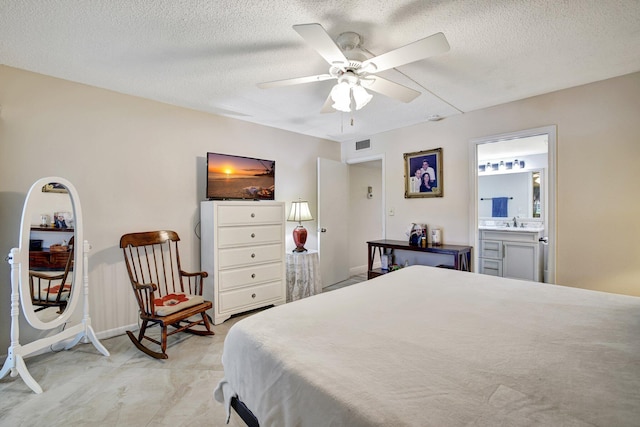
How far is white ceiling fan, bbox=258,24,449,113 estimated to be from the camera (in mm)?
1517

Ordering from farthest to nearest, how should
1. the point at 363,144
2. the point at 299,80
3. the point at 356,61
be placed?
the point at 363,144, the point at 299,80, the point at 356,61

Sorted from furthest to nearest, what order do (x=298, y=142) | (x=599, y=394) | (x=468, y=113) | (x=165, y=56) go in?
(x=298, y=142)
(x=468, y=113)
(x=165, y=56)
(x=599, y=394)

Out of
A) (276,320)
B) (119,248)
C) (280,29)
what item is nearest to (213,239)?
(119,248)

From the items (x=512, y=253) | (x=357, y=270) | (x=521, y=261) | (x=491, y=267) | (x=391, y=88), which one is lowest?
(x=357, y=270)

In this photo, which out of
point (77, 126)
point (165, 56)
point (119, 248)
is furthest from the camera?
point (119, 248)

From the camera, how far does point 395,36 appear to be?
1916 mm

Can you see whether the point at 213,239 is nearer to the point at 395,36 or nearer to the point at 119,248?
the point at 119,248

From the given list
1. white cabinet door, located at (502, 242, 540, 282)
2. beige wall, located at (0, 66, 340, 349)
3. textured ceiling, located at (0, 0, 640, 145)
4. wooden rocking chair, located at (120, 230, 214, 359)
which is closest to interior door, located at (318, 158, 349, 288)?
beige wall, located at (0, 66, 340, 349)

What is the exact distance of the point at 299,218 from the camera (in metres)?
4.02

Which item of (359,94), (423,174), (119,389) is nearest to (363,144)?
(423,174)

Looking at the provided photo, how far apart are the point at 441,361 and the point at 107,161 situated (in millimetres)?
3221

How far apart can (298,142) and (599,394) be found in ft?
13.3

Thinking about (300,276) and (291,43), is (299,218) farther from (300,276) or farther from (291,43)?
(291,43)

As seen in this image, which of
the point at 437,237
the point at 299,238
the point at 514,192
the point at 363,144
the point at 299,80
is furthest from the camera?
the point at 514,192
